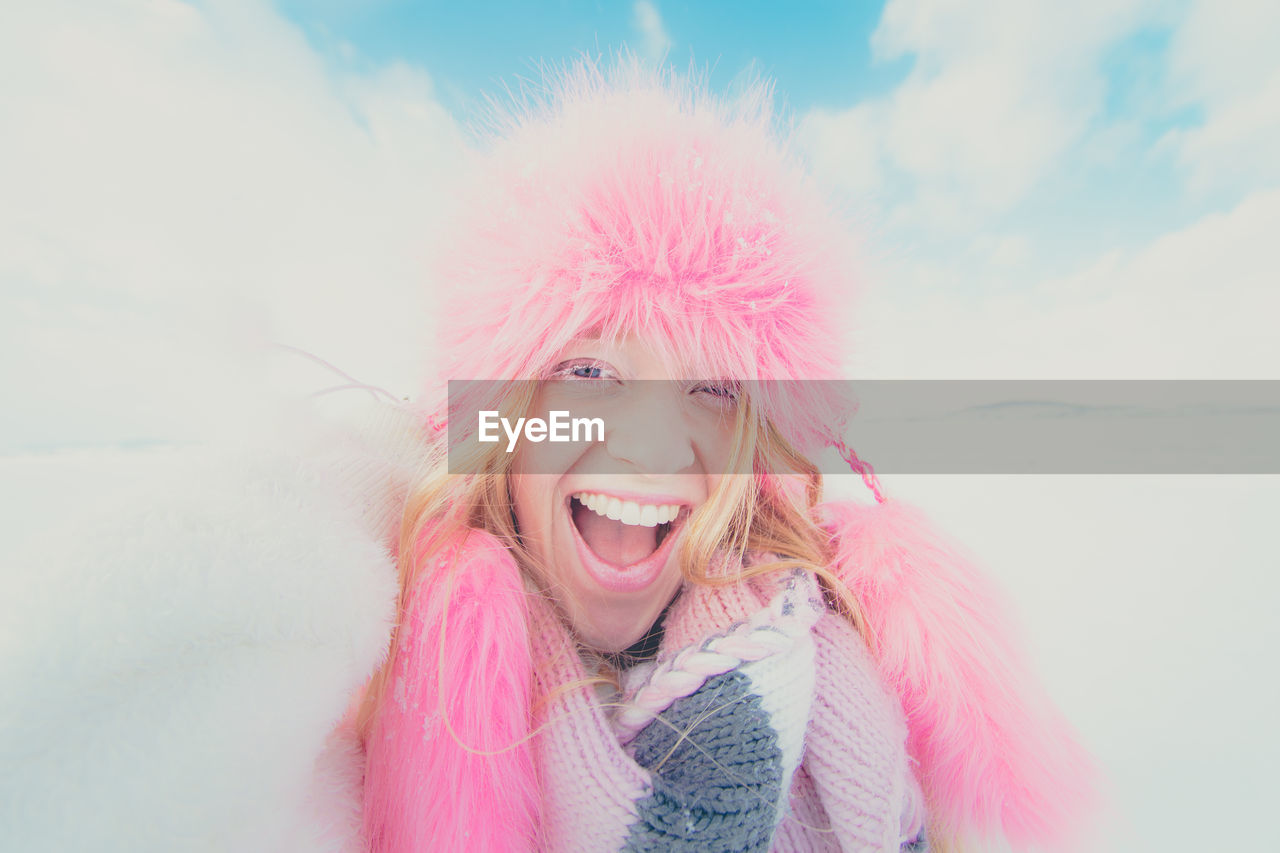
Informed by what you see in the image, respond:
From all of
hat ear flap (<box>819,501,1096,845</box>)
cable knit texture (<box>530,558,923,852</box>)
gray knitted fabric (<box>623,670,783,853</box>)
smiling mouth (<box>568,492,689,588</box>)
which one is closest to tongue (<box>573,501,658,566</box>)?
smiling mouth (<box>568,492,689,588</box>)

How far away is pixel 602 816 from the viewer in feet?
1.94

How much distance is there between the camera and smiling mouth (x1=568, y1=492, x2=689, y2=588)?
787 millimetres

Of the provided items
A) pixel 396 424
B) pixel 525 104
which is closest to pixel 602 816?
pixel 396 424

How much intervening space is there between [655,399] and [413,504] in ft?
1.20

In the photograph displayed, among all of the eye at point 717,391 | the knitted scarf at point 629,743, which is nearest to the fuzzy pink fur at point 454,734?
the knitted scarf at point 629,743

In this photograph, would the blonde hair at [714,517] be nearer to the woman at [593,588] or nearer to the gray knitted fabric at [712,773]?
the woman at [593,588]

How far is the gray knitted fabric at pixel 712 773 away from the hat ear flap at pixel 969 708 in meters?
0.29

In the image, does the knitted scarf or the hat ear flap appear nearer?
the knitted scarf

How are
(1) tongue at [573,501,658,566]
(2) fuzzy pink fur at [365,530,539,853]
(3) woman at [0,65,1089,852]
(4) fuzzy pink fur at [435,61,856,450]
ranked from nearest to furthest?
(3) woman at [0,65,1089,852], (2) fuzzy pink fur at [365,530,539,853], (4) fuzzy pink fur at [435,61,856,450], (1) tongue at [573,501,658,566]

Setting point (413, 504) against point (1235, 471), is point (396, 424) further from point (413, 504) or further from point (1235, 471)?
point (1235, 471)

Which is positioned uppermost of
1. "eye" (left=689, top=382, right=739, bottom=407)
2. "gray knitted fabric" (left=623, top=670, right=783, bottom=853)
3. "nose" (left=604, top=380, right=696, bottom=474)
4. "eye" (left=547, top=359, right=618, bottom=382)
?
"eye" (left=547, top=359, right=618, bottom=382)

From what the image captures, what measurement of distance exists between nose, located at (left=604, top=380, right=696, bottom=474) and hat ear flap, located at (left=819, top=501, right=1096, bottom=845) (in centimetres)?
38

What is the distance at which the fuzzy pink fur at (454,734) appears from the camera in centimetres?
58

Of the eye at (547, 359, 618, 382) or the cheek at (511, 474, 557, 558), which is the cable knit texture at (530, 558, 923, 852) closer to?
the cheek at (511, 474, 557, 558)
